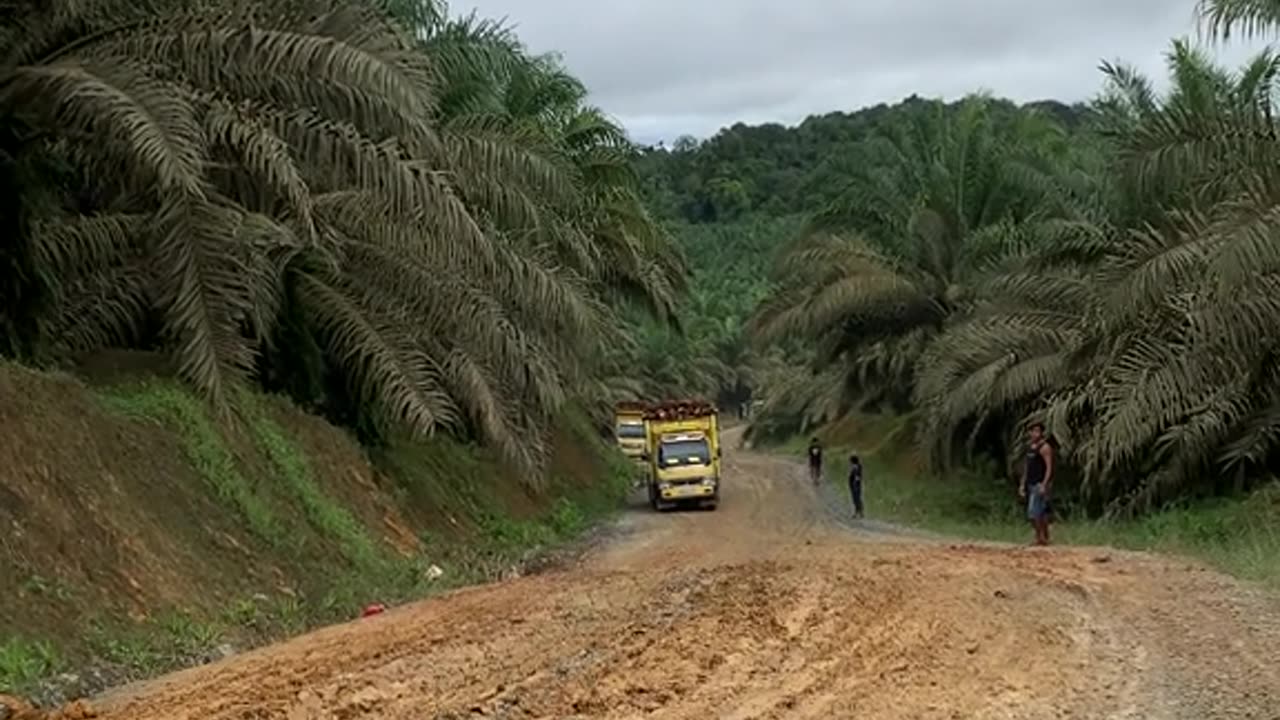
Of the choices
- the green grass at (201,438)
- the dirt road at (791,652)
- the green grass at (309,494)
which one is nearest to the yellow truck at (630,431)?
the green grass at (309,494)

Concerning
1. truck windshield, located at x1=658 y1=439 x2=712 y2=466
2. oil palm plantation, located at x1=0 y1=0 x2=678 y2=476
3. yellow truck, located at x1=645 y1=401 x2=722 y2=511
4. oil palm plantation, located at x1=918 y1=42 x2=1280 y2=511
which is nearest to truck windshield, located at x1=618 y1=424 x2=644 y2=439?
yellow truck, located at x1=645 y1=401 x2=722 y2=511

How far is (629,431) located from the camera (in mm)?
A: 59031

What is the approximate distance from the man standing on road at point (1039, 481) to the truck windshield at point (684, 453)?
1738cm

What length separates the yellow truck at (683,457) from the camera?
3866 cm

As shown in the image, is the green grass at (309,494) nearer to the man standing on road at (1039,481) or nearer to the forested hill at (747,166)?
the man standing on road at (1039,481)

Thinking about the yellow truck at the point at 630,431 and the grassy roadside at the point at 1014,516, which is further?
the yellow truck at the point at 630,431

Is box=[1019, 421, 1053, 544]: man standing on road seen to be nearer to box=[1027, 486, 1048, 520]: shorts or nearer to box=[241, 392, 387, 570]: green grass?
box=[1027, 486, 1048, 520]: shorts

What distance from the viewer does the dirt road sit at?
9.38 m

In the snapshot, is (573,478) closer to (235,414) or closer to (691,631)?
(235,414)

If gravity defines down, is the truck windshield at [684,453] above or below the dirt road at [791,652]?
below

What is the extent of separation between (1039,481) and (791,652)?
11.5 m

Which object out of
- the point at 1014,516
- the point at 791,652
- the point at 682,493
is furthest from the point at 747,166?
the point at 791,652

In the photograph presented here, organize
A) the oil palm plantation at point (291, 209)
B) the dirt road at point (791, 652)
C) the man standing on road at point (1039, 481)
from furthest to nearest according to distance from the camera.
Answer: the man standing on road at point (1039, 481)
the oil palm plantation at point (291, 209)
the dirt road at point (791, 652)

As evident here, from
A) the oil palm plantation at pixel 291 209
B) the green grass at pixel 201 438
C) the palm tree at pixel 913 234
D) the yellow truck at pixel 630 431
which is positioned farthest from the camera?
the yellow truck at pixel 630 431
